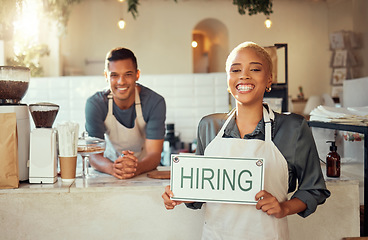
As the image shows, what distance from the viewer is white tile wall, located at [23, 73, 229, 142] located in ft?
15.0

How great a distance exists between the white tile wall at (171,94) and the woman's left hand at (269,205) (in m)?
3.34

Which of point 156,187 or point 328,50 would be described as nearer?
point 156,187

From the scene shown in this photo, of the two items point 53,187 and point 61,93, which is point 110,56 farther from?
point 61,93

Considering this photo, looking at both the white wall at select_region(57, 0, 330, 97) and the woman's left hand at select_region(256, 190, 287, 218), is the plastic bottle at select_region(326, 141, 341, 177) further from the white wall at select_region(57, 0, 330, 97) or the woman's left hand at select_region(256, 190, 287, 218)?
the white wall at select_region(57, 0, 330, 97)

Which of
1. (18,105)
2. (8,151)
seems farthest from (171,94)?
(8,151)

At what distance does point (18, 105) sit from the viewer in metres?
1.83

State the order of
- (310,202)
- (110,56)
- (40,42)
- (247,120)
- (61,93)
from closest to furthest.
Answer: (310,202)
(247,120)
(110,56)
(61,93)
(40,42)

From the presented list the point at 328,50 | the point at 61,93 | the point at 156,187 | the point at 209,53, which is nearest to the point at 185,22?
the point at 209,53

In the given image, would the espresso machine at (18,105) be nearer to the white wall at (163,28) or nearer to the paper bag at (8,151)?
the paper bag at (8,151)

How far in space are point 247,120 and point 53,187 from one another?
36.8 inches

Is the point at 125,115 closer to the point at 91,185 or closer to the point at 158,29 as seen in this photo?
the point at 91,185

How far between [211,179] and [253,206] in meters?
0.17

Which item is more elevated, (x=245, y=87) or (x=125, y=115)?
(x=245, y=87)

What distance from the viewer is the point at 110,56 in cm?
224
